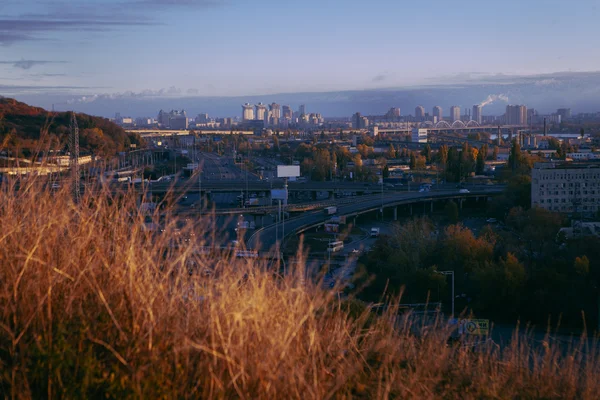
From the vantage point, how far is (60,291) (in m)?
1.42

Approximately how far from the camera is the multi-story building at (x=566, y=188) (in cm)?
1010

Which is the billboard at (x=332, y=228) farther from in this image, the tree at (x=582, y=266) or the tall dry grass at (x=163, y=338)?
the tall dry grass at (x=163, y=338)

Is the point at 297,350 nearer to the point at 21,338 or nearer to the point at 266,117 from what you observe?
the point at 21,338

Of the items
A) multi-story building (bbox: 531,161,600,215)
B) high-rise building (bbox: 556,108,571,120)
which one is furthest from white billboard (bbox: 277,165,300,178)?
high-rise building (bbox: 556,108,571,120)

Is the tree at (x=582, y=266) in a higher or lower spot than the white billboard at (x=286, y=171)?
lower

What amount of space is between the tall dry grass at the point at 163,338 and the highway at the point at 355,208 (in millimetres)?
4686

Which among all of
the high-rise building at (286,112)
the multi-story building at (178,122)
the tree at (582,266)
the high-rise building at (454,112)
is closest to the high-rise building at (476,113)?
the high-rise building at (454,112)

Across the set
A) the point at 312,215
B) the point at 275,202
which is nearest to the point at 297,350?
the point at 312,215

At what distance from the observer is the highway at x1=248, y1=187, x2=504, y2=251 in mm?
7253

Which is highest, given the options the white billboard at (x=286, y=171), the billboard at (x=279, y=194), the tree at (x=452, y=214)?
the white billboard at (x=286, y=171)

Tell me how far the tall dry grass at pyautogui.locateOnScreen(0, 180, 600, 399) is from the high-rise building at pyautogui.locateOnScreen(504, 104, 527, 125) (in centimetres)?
6222

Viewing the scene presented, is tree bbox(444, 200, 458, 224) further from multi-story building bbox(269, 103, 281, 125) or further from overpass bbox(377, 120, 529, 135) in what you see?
multi-story building bbox(269, 103, 281, 125)

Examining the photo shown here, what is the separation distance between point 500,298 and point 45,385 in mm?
3958

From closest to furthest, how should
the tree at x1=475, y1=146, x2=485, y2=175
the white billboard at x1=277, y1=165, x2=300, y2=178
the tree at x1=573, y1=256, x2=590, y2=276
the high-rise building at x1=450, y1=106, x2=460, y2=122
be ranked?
the tree at x1=573, y1=256, x2=590, y2=276 → the white billboard at x1=277, y1=165, x2=300, y2=178 → the tree at x1=475, y1=146, x2=485, y2=175 → the high-rise building at x1=450, y1=106, x2=460, y2=122
